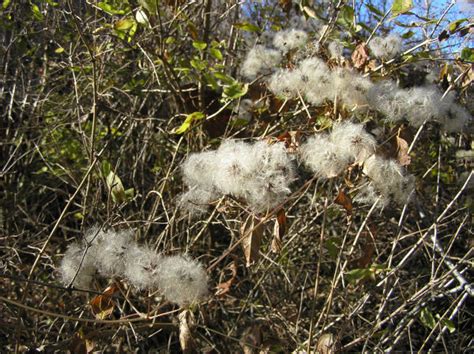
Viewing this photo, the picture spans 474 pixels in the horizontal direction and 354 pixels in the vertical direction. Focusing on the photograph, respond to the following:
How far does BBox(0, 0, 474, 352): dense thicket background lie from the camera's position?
6.02 feet

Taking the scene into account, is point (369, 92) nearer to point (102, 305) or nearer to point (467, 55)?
point (467, 55)

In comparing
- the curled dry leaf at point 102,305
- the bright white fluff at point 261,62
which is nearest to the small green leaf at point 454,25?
the bright white fluff at point 261,62

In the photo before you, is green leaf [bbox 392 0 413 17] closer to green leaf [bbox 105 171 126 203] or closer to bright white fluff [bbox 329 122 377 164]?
bright white fluff [bbox 329 122 377 164]

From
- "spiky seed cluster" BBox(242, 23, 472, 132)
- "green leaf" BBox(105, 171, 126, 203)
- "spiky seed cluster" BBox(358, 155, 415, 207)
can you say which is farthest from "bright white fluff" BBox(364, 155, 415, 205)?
"green leaf" BBox(105, 171, 126, 203)

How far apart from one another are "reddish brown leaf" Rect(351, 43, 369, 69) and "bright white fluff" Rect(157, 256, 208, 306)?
2.50 ft

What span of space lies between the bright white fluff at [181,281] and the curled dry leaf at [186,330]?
7.3 inches

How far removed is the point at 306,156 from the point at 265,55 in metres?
0.73

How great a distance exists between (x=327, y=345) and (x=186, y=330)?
0.44m

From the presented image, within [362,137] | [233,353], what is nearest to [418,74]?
[362,137]

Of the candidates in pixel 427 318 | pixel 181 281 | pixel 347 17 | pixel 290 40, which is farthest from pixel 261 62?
pixel 427 318

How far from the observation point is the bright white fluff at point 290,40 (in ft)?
6.36

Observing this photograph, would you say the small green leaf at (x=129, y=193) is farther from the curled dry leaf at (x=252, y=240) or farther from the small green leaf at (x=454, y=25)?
the small green leaf at (x=454, y=25)

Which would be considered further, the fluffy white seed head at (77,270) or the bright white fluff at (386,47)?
the bright white fluff at (386,47)

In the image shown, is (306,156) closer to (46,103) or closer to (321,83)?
(321,83)
